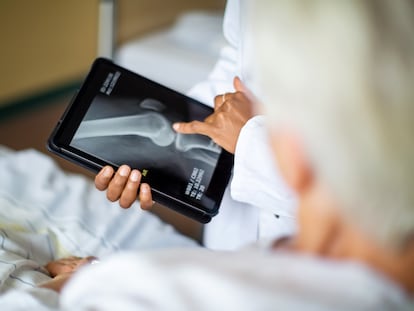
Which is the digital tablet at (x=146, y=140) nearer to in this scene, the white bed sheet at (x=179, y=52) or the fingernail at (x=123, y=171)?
the fingernail at (x=123, y=171)

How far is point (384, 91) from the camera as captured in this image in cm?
42

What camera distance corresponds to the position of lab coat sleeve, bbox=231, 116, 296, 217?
2.55ft

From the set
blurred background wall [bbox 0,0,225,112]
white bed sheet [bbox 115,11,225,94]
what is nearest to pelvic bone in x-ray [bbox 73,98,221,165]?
white bed sheet [bbox 115,11,225,94]

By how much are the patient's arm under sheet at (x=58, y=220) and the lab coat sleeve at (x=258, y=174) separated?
0.24m

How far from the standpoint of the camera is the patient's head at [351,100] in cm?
42

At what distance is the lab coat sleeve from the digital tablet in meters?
0.07

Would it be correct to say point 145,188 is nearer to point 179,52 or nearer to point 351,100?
point 351,100

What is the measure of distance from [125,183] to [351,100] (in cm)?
47

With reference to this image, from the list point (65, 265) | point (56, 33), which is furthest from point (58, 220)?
point (56, 33)

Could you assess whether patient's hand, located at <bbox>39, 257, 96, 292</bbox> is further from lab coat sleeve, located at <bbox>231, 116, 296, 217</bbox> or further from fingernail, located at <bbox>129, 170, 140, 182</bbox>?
lab coat sleeve, located at <bbox>231, 116, 296, 217</bbox>

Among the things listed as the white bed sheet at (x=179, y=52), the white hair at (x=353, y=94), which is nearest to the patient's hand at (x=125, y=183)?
the white hair at (x=353, y=94)

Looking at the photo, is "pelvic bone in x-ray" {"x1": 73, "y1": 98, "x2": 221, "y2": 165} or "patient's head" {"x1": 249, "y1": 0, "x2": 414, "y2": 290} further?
"pelvic bone in x-ray" {"x1": 73, "y1": 98, "x2": 221, "y2": 165}

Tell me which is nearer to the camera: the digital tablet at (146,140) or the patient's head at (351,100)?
the patient's head at (351,100)

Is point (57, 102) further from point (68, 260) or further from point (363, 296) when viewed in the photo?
point (363, 296)
